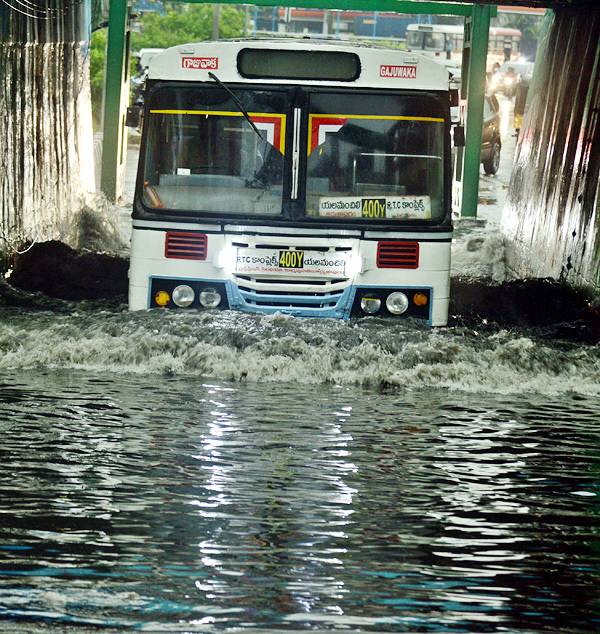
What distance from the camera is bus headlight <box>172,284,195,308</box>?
11133 millimetres

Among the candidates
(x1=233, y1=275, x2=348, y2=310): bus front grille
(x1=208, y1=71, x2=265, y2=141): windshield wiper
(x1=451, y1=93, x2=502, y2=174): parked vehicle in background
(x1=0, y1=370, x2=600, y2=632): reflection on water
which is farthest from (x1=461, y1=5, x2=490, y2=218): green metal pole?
(x1=0, y1=370, x2=600, y2=632): reflection on water

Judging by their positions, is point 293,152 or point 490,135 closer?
point 293,152

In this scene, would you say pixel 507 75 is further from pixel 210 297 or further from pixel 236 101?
pixel 210 297

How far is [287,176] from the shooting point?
36.4 feet

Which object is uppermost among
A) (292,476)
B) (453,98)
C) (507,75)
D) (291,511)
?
(453,98)

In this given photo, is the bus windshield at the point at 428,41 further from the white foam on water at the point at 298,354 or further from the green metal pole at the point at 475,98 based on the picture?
Answer: the white foam on water at the point at 298,354

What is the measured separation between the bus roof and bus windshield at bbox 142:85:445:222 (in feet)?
0.36

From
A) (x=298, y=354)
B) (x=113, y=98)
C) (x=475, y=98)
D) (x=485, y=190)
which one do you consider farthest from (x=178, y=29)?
(x=298, y=354)

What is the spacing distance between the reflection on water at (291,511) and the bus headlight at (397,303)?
1610mm

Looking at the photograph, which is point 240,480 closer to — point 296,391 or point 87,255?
point 296,391

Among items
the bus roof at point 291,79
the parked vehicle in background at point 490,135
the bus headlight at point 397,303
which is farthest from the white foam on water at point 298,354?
the parked vehicle in background at point 490,135

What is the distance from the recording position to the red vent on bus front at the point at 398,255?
1113 centimetres

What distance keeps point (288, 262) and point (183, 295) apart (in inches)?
36.7

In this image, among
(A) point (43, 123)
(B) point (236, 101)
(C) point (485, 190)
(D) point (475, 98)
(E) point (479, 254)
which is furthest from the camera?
(C) point (485, 190)
